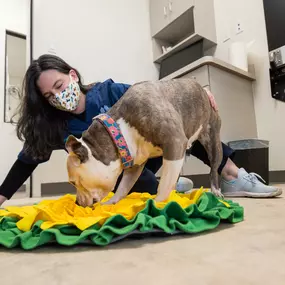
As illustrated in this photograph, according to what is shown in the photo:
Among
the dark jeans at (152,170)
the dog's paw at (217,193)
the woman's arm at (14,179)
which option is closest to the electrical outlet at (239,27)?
the dark jeans at (152,170)

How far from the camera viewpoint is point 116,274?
51 cm

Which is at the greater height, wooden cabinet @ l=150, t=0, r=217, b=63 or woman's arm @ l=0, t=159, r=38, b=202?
wooden cabinet @ l=150, t=0, r=217, b=63

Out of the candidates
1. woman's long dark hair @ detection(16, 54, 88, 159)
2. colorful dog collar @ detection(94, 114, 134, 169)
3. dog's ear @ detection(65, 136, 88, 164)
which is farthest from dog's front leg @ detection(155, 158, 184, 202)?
woman's long dark hair @ detection(16, 54, 88, 159)

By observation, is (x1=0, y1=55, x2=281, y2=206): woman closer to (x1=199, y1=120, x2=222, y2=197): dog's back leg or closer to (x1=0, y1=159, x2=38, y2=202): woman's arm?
(x1=0, y1=159, x2=38, y2=202): woman's arm

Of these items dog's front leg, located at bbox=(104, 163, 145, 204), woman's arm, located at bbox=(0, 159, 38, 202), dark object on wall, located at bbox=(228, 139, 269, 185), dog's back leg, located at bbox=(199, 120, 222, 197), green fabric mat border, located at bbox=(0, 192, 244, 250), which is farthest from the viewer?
dark object on wall, located at bbox=(228, 139, 269, 185)

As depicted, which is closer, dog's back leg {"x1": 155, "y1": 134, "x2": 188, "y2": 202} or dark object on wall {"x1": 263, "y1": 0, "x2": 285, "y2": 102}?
dog's back leg {"x1": 155, "y1": 134, "x2": 188, "y2": 202}

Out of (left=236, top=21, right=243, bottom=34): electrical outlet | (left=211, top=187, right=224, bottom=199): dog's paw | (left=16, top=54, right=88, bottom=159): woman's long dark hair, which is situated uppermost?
(left=236, top=21, right=243, bottom=34): electrical outlet

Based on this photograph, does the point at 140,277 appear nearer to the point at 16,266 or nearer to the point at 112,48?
the point at 16,266

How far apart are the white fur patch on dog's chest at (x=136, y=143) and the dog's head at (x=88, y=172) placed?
0.07 meters

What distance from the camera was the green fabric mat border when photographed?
71 centimetres

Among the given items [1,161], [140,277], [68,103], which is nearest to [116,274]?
[140,277]

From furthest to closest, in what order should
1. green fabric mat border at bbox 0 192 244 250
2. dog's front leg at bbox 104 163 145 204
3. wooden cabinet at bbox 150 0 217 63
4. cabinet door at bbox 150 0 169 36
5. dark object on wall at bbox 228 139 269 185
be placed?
cabinet door at bbox 150 0 169 36 → wooden cabinet at bbox 150 0 217 63 → dark object on wall at bbox 228 139 269 185 → dog's front leg at bbox 104 163 145 204 → green fabric mat border at bbox 0 192 244 250

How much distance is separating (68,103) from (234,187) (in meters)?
1.00

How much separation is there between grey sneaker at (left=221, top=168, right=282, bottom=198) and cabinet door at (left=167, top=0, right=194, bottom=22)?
1959 mm
